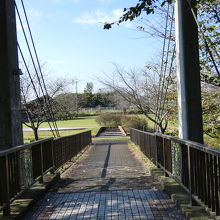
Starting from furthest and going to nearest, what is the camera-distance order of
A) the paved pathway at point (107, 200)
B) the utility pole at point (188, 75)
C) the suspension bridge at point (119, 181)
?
the utility pole at point (188, 75) → the paved pathway at point (107, 200) → the suspension bridge at point (119, 181)

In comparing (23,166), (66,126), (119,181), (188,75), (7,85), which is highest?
(188,75)

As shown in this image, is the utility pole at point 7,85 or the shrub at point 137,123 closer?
the utility pole at point 7,85

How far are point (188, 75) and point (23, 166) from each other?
3272mm

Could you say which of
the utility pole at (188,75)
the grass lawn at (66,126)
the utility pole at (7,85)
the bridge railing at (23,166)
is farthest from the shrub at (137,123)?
the utility pole at (7,85)

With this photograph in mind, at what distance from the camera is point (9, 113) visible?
17.0 feet

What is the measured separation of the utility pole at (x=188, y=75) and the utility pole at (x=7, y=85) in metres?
2.96

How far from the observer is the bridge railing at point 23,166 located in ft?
13.5

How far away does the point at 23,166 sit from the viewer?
17.1 ft

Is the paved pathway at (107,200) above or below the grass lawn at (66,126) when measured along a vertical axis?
above

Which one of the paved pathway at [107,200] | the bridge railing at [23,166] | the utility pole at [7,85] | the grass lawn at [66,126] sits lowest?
the grass lawn at [66,126]

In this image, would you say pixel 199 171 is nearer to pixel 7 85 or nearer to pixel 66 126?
pixel 7 85

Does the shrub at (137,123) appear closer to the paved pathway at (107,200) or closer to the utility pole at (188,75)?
the paved pathway at (107,200)

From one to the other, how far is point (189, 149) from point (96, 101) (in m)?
78.8

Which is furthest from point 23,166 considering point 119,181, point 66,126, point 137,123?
point 66,126
